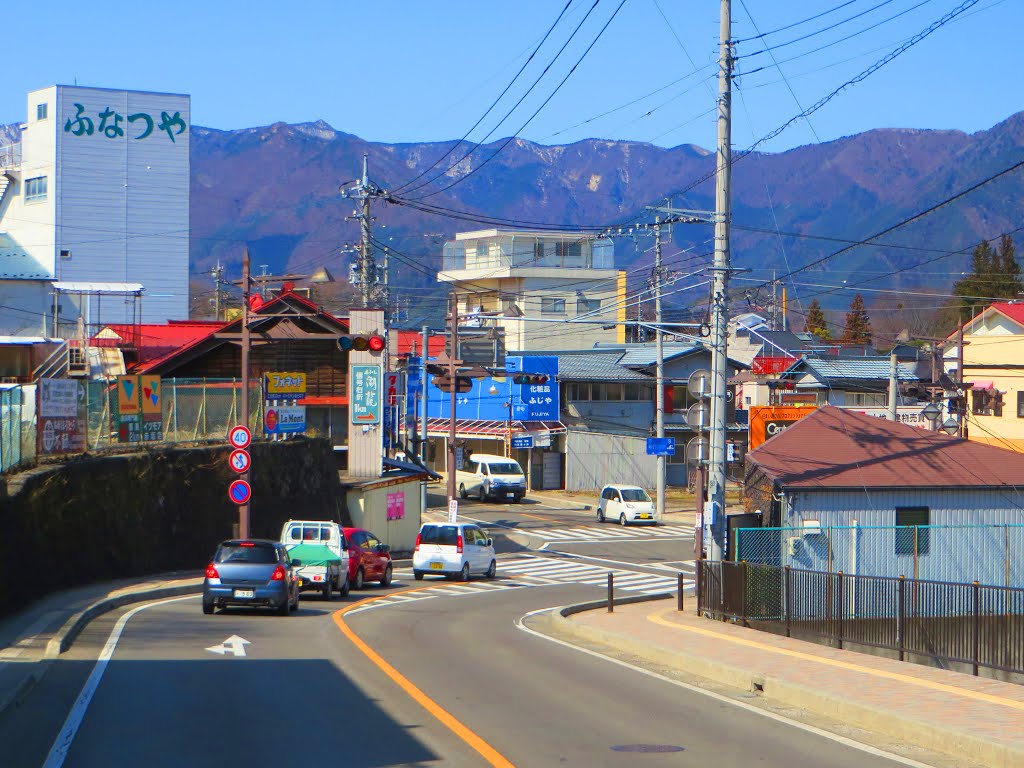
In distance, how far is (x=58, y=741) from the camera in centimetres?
1086

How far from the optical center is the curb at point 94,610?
1692 cm

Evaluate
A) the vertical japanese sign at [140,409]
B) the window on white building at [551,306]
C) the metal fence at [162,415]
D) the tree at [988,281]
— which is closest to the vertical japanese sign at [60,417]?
the metal fence at [162,415]

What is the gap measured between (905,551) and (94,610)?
16.7m

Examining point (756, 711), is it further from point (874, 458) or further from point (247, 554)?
point (874, 458)

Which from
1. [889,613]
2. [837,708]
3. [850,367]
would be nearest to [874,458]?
[889,613]

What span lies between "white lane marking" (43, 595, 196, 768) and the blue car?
2685 millimetres

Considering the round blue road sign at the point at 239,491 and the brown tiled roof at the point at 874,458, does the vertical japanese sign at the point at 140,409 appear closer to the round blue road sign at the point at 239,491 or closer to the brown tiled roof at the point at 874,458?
the round blue road sign at the point at 239,491

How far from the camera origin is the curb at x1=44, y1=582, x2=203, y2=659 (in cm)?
1692

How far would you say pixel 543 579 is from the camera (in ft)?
127

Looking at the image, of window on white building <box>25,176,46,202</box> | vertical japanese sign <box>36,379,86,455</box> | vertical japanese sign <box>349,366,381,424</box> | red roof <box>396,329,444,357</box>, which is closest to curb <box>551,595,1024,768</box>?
vertical japanese sign <box>36,379,86,455</box>

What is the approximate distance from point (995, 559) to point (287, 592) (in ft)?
49.6

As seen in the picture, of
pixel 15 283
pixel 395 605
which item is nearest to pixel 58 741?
pixel 395 605

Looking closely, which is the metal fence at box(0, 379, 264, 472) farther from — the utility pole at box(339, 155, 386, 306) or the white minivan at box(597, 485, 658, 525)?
the white minivan at box(597, 485, 658, 525)

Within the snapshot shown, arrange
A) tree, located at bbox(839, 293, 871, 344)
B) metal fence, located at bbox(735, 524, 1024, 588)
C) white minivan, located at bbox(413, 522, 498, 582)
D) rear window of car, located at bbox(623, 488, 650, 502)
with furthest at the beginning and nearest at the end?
tree, located at bbox(839, 293, 871, 344)
rear window of car, located at bbox(623, 488, 650, 502)
white minivan, located at bbox(413, 522, 498, 582)
metal fence, located at bbox(735, 524, 1024, 588)
